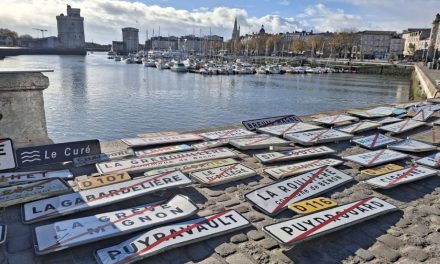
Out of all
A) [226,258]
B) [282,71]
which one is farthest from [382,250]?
[282,71]

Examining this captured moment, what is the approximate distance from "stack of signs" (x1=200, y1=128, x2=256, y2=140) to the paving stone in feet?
18.2

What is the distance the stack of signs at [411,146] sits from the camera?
9.15 m

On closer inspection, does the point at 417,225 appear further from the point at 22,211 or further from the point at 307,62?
the point at 307,62

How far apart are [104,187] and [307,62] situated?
125708 millimetres

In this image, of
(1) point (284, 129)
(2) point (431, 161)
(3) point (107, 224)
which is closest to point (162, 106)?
(1) point (284, 129)

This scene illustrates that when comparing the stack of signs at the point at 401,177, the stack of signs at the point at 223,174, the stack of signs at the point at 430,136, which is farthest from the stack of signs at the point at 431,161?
the stack of signs at the point at 223,174

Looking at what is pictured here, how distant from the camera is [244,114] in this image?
33.8 meters

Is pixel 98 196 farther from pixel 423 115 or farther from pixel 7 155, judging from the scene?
pixel 423 115

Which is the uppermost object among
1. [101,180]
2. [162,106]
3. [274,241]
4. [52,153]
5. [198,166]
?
[52,153]

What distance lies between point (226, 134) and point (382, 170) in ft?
14.7

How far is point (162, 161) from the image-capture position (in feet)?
24.3

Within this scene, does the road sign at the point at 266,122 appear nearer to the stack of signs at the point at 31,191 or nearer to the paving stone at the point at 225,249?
the stack of signs at the point at 31,191

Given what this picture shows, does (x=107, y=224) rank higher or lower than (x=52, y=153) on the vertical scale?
lower

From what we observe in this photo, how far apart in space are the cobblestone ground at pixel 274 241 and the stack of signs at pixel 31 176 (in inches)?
38.6
